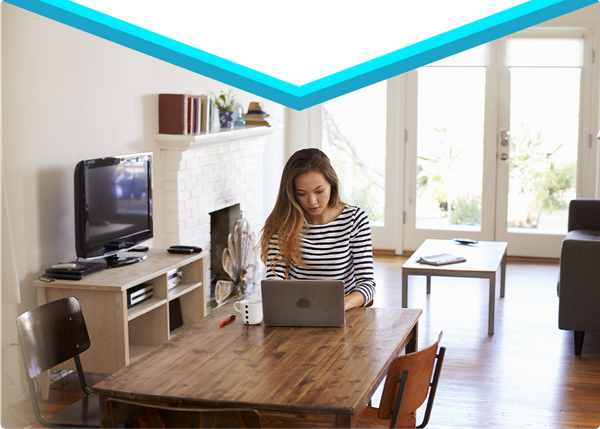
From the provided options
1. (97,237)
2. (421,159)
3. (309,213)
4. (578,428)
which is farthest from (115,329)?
(421,159)

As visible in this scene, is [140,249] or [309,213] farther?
[140,249]

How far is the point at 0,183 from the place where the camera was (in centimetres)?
299

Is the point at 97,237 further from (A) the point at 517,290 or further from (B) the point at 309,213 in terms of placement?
(A) the point at 517,290

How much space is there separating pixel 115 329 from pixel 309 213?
4.11 ft

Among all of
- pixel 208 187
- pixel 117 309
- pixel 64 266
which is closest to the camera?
pixel 117 309

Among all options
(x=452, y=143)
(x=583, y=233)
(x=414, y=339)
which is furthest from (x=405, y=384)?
(x=452, y=143)

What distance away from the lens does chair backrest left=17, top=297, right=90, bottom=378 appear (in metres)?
2.25

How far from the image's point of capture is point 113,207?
11.9ft

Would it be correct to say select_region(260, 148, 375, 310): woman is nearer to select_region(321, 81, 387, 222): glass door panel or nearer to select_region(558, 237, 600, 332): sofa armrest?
select_region(558, 237, 600, 332): sofa armrest

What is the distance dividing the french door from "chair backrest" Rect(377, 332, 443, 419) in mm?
5196

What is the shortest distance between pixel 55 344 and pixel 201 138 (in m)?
2.36

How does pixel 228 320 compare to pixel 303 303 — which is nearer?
pixel 303 303

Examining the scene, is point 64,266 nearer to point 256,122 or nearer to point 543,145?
point 256,122

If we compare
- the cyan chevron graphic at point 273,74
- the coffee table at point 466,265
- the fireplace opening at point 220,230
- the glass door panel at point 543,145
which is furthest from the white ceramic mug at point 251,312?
the glass door panel at point 543,145
